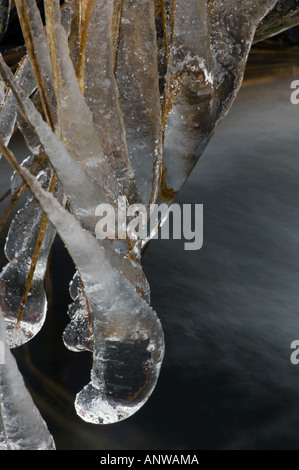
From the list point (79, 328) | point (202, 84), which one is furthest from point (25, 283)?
point (202, 84)

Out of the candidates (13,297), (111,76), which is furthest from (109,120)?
(13,297)

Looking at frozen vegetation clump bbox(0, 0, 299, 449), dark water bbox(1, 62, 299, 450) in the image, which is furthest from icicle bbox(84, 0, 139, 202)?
dark water bbox(1, 62, 299, 450)

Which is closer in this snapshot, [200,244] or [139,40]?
[139,40]

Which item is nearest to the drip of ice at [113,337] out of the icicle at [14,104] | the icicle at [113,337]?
the icicle at [113,337]

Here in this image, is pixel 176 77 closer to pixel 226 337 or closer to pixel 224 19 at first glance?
pixel 224 19

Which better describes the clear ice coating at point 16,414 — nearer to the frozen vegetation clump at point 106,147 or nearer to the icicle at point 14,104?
the frozen vegetation clump at point 106,147

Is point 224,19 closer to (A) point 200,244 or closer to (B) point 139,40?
(B) point 139,40

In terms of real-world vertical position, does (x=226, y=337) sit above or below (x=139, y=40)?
below
